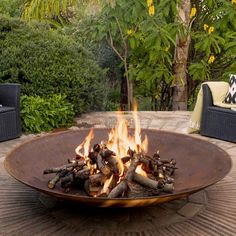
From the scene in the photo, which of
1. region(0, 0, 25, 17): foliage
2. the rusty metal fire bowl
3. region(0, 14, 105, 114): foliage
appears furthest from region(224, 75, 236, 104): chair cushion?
region(0, 0, 25, 17): foliage

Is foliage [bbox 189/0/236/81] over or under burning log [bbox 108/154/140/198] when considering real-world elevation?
over

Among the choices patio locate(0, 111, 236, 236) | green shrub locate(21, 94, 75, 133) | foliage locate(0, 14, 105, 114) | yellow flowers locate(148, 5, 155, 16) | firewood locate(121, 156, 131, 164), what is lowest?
patio locate(0, 111, 236, 236)

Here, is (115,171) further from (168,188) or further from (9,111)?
(9,111)

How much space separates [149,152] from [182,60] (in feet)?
10.8

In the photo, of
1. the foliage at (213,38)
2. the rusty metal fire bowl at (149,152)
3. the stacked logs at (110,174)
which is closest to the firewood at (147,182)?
the stacked logs at (110,174)

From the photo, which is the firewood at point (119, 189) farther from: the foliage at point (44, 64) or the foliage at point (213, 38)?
the foliage at point (213, 38)

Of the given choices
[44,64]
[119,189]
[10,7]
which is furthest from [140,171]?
[10,7]

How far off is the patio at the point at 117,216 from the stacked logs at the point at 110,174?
0.63 feet

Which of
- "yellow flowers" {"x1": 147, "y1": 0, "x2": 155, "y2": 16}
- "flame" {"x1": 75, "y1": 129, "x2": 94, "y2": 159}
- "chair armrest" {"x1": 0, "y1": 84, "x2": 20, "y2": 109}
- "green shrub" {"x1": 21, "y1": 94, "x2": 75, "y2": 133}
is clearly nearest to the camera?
"flame" {"x1": 75, "y1": 129, "x2": 94, "y2": 159}

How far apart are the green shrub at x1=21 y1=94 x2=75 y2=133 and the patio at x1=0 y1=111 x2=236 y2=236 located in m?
1.81

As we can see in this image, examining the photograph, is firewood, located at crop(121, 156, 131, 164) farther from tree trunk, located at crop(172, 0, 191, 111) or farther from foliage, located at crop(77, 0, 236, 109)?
tree trunk, located at crop(172, 0, 191, 111)

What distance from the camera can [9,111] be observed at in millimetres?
4301

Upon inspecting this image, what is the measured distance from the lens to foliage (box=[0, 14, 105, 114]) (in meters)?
5.02

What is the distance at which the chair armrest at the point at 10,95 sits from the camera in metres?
4.39
